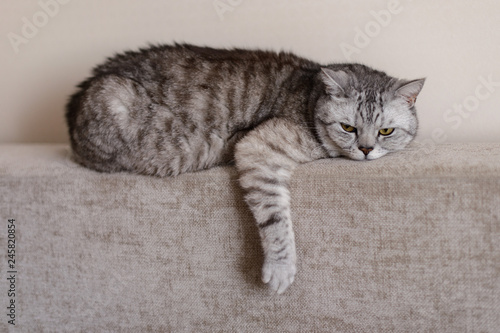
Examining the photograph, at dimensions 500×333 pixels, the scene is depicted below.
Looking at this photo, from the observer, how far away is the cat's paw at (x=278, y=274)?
1359mm

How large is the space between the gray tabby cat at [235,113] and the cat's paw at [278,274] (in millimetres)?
219

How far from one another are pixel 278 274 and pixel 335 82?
65 cm

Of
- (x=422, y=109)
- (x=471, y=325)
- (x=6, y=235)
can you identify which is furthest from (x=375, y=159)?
(x=6, y=235)

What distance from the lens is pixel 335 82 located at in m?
1.52

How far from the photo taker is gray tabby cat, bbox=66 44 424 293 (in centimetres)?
153

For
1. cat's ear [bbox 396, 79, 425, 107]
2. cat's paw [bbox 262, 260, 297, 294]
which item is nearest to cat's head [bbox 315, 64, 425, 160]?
cat's ear [bbox 396, 79, 425, 107]

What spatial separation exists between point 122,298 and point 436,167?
108cm

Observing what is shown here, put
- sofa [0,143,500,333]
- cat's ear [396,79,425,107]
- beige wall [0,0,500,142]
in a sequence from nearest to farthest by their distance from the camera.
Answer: sofa [0,143,500,333], cat's ear [396,79,425,107], beige wall [0,0,500,142]

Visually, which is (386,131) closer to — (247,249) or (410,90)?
(410,90)

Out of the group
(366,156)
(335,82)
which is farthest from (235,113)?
(366,156)

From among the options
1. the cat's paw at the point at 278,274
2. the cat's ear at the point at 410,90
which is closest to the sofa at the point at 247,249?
the cat's paw at the point at 278,274

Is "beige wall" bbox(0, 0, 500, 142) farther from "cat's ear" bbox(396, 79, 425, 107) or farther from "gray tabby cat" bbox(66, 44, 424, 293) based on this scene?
"cat's ear" bbox(396, 79, 425, 107)

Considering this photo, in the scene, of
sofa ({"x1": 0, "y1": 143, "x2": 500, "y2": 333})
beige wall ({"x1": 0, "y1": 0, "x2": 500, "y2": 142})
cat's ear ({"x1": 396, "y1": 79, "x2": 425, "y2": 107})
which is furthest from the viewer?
beige wall ({"x1": 0, "y1": 0, "x2": 500, "y2": 142})

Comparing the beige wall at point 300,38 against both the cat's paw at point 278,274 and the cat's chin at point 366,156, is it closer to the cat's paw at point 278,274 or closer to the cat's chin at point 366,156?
the cat's chin at point 366,156
